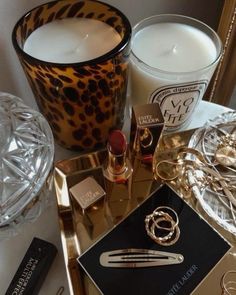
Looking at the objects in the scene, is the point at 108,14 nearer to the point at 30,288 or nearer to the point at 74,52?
the point at 74,52

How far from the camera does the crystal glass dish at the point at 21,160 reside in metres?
0.35

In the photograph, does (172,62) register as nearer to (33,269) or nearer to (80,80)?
(80,80)

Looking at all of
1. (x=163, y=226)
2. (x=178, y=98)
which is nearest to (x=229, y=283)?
(x=163, y=226)

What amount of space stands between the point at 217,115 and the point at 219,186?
13 cm

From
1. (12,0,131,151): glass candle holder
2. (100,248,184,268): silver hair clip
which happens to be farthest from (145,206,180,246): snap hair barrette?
(12,0,131,151): glass candle holder

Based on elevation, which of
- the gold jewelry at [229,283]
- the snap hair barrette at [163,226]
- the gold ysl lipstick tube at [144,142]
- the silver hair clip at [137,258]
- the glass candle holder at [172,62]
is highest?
the glass candle holder at [172,62]

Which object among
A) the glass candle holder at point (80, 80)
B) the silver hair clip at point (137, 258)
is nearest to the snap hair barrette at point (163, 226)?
the silver hair clip at point (137, 258)

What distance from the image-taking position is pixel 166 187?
430 mm

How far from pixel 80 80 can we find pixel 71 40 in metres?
0.06

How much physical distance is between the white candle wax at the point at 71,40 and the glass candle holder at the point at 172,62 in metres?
0.04

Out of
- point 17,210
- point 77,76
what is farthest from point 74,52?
point 17,210

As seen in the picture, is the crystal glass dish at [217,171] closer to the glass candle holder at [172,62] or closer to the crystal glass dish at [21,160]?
the glass candle holder at [172,62]

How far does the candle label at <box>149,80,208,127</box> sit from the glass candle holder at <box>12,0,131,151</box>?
41 mm

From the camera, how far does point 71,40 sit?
407 millimetres
